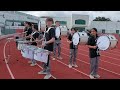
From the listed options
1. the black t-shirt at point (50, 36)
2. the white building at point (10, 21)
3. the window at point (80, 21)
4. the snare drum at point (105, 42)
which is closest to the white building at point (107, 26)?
the window at point (80, 21)

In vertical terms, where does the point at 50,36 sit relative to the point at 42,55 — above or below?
above

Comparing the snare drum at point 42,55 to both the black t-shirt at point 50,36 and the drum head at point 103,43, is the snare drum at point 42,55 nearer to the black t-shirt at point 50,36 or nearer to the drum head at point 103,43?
the black t-shirt at point 50,36

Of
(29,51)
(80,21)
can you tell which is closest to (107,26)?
(80,21)

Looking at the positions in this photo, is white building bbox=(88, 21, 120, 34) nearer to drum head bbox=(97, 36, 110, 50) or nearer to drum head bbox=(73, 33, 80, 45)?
drum head bbox=(73, 33, 80, 45)

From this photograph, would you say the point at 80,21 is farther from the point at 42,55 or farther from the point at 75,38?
the point at 42,55

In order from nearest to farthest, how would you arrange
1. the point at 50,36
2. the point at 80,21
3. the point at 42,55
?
the point at 42,55
the point at 50,36
the point at 80,21

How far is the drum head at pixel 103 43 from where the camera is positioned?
7473 mm

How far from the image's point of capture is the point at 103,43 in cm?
755

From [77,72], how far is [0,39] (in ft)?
43.7

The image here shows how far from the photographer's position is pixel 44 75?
8086 mm

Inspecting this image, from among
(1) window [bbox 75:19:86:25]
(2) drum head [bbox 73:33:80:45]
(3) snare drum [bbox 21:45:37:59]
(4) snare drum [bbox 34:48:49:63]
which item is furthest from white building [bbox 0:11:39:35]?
(1) window [bbox 75:19:86:25]

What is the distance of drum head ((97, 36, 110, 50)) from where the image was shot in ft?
24.5
